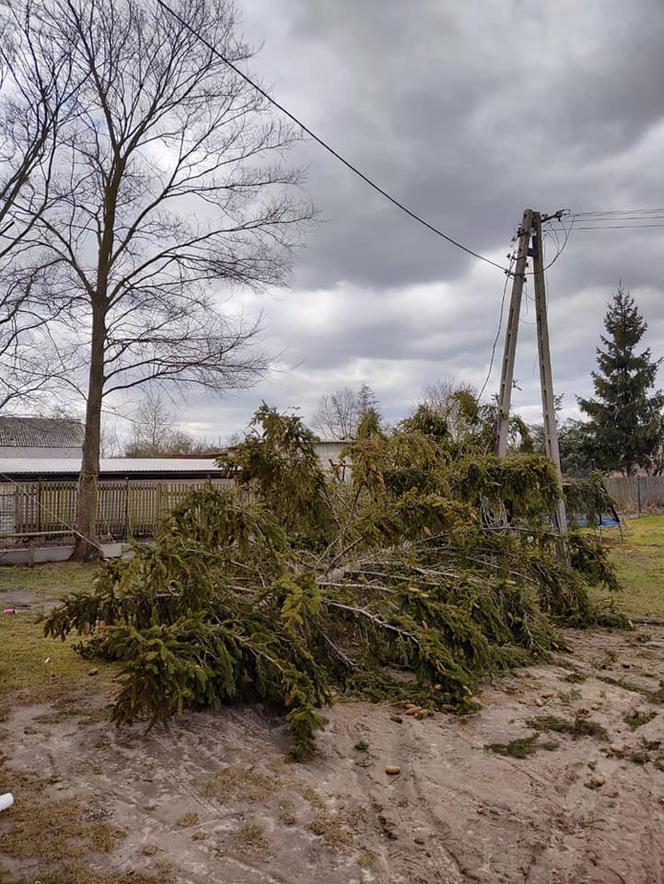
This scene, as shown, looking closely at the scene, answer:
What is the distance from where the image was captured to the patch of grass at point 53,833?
2.23 metres

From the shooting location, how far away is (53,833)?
234 cm

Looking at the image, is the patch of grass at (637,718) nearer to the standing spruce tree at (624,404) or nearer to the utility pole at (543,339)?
the utility pole at (543,339)

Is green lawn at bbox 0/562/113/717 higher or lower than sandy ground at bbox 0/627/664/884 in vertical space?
higher

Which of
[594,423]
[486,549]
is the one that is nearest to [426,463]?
[486,549]

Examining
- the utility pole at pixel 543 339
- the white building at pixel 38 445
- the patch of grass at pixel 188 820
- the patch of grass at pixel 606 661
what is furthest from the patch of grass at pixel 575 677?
the white building at pixel 38 445

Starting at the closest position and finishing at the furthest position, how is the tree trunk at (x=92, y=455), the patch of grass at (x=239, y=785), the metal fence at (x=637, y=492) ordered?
the patch of grass at (x=239, y=785) < the tree trunk at (x=92, y=455) < the metal fence at (x=637, y=492)

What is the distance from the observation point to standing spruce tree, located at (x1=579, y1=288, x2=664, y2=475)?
1046 inches

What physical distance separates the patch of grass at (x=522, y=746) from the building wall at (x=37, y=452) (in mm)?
23589

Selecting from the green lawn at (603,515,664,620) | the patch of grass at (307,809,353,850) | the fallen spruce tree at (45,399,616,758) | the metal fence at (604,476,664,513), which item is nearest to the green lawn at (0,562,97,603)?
the fallen spruce tree at (45,399,616,758)

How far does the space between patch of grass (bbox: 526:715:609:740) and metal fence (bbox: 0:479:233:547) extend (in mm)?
9632

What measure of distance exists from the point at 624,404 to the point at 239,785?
1098 inches

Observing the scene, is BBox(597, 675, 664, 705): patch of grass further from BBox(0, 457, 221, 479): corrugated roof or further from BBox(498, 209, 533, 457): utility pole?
BBox(0, 457, 221, 479): corrugated roof

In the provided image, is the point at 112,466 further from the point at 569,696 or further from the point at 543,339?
the point at 569,696

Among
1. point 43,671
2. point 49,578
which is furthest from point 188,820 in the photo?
point 49,578
